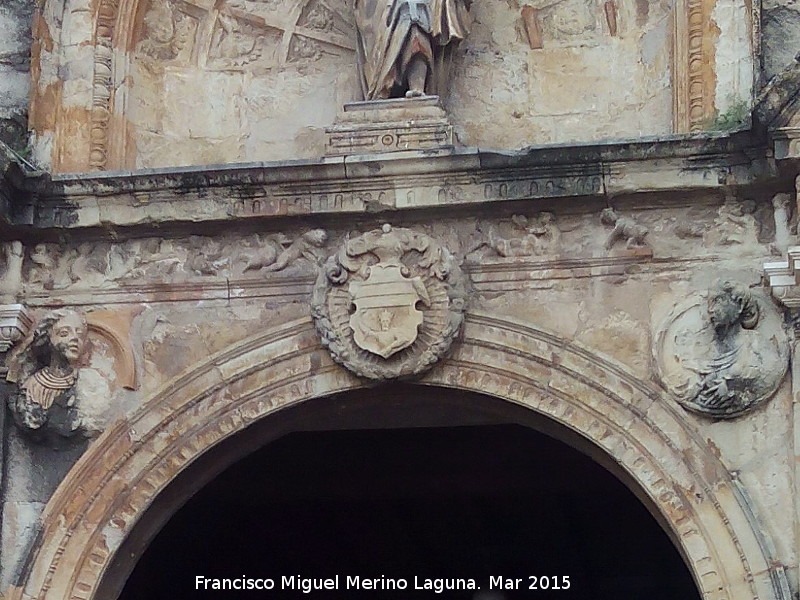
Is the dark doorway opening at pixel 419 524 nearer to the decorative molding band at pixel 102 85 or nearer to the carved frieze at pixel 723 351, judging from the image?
the decorative molding band at pixel 102 85

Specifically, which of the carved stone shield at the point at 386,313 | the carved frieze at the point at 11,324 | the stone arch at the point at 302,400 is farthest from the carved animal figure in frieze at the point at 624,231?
the carved frieze at the point at 11,324

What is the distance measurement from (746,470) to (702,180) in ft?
3.72

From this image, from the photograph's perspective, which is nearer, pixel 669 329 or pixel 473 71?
pixel 669 329

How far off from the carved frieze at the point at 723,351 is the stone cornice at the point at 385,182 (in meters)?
0.47

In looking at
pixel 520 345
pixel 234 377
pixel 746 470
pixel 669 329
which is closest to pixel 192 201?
pixel 234 377

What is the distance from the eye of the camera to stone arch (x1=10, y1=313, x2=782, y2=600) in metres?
7.16

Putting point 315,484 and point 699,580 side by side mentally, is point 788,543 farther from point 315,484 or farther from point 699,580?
point 315,484

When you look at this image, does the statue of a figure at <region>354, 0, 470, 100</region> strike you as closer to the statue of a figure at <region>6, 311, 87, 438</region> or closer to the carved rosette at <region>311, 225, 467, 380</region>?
the carved rosette at <region>311, 225, 467, 380</region>

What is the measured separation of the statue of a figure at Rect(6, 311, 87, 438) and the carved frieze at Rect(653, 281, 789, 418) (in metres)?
2.31

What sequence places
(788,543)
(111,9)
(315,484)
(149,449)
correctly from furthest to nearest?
1. (315,484)
2. (111,9)
3. (149,449)
4. (788,543)

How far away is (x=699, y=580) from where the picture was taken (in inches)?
277

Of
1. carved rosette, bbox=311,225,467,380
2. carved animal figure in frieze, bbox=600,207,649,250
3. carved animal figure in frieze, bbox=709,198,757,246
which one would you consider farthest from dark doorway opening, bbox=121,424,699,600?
carved animal figure in frieze, bbox=709,198,757,246

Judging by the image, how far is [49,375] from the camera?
7.66 m

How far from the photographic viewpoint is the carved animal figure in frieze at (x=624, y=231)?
24.4 feet
